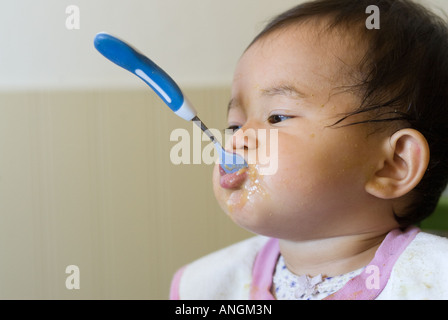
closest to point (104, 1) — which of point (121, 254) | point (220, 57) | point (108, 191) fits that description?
point (220, 57)

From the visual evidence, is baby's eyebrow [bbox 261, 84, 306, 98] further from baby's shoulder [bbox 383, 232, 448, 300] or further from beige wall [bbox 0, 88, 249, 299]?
beige wall [bbox 0, 88, 249, 299]

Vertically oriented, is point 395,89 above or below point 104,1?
below

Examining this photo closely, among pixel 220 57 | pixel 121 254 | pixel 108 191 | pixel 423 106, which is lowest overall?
pixel 121 254

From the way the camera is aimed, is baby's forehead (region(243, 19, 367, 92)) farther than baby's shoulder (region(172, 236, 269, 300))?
No

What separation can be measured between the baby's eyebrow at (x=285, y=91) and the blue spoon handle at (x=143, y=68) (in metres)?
0.09

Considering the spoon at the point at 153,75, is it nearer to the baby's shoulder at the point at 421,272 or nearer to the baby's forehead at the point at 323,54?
the baby's forehead at the point at 323,54

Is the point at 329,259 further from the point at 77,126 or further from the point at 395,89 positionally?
the point at 77,126

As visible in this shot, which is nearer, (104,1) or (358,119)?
(358,119)

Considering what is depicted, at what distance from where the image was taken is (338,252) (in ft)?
2.05

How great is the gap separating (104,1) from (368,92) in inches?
17.2

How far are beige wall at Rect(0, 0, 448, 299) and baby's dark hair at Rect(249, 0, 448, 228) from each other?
10.6 inches

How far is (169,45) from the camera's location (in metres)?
0.87

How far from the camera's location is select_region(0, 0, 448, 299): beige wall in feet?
2.71

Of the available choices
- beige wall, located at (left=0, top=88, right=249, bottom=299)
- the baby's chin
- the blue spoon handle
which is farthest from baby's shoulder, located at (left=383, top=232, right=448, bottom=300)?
beige wall, located at (left=0, top=88, right=249, bottom=299)
